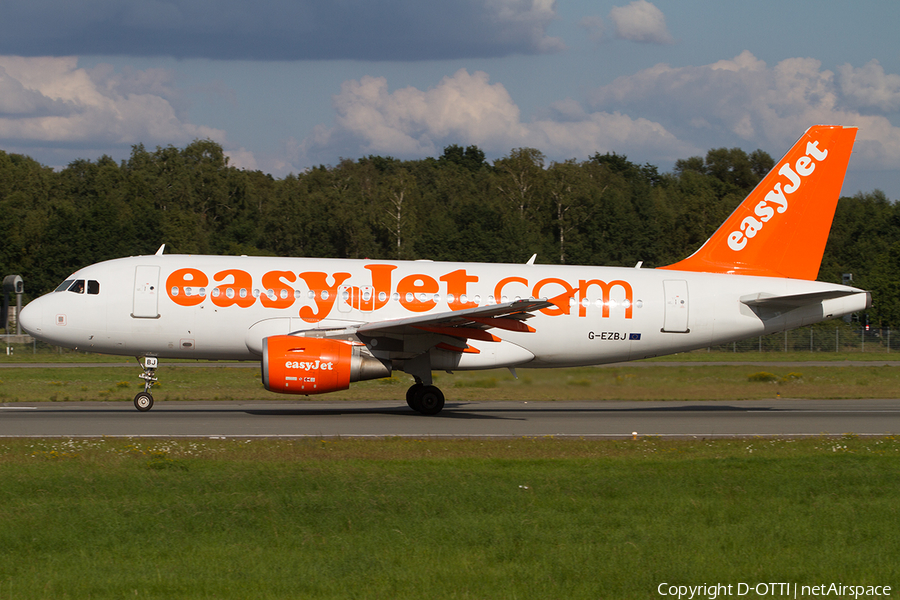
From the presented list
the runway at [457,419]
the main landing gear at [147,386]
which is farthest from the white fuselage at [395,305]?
the runway at [457,419]

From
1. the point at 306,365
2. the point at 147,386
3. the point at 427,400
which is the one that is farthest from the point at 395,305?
the point at 147,386

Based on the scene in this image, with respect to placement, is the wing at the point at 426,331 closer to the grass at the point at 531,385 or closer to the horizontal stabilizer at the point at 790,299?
the grass at the point at 531,385

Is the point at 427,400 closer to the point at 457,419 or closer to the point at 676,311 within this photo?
the point at 457,419

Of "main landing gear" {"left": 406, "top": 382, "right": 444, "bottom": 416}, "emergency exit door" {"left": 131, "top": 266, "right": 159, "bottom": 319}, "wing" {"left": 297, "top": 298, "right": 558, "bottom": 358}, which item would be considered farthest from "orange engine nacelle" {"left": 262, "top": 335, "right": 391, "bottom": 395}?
"emergency exit door" {"left": 131, "top": 266, "right": 159, "bottom": 319}

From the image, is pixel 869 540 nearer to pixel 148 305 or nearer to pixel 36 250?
pixel 148 305

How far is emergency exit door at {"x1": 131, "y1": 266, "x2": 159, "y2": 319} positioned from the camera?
20609 mm

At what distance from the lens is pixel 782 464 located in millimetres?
13320

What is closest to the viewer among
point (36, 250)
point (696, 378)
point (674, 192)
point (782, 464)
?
point (782, 464)

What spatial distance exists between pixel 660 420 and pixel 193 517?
1378 centimetres

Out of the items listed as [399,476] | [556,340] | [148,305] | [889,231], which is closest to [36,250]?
[148,305]

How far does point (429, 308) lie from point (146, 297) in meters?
6.82

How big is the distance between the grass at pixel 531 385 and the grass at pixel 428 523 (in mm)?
8003

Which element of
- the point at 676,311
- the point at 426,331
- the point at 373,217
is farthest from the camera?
the point at 373,217

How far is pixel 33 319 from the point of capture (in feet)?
68.2
